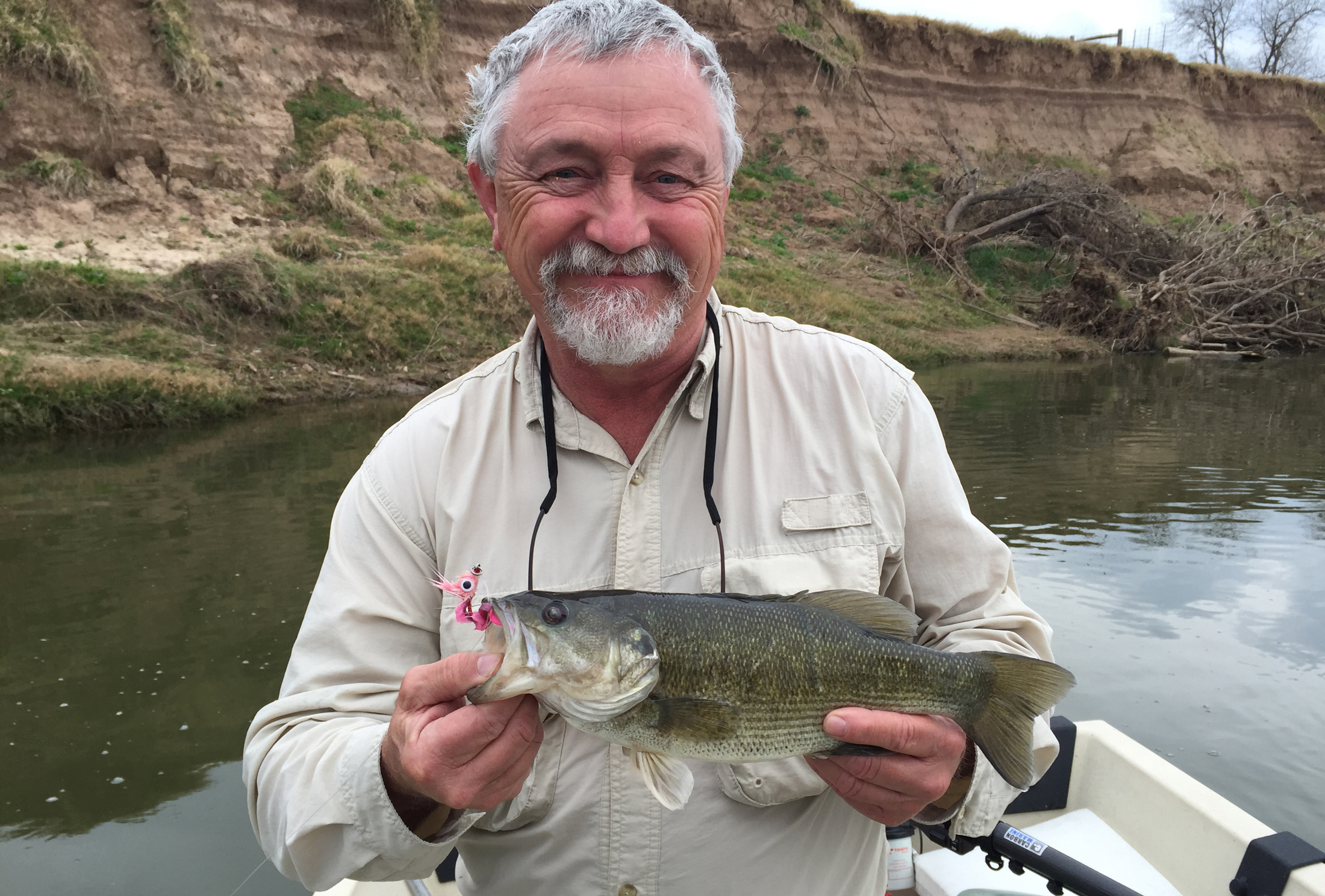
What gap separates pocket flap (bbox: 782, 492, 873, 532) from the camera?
2.17 metres

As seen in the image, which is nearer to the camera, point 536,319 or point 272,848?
point 272,848

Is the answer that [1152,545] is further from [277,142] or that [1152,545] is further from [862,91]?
[862,91]

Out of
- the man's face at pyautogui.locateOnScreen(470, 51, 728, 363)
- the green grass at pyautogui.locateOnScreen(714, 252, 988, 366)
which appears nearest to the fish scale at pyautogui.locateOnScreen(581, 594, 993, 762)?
the man's face at pyautogui.locateOnScreen(470, 51, 728, 363)

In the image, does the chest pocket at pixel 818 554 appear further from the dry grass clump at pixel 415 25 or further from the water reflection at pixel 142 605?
the dry grass clump at pixel 415 25

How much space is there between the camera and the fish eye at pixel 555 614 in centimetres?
173

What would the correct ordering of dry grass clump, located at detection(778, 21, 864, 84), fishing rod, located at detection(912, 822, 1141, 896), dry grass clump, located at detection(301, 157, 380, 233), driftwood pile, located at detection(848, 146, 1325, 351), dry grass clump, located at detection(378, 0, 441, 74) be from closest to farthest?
1. fishing rod, located at detection(912, 822, 1141, 896)
2. dry grass clump, located at detection(301, 157, 380, 233)
3. driftwood pile, located at detection(848, 146, 1325, 351)
4. dry grass clump, located at detection(378, 0, 441, 74)
5. dry grass clump, located at detection(778, 21, 864, 84)

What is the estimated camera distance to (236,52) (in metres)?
24.6

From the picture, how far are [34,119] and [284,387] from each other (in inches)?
365

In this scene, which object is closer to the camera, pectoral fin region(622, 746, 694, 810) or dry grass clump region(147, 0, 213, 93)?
pectoral fin region(622, 746, 694, 810)

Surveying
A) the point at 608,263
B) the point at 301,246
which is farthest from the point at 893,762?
the point at 301,246

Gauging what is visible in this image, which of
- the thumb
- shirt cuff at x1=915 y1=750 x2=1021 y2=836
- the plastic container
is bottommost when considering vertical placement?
the plastic container

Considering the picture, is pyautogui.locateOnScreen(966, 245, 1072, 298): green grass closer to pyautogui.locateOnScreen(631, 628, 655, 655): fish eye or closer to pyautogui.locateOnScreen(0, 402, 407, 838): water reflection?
pyautogui.locateOnScreen(0, 402, 407, 838): water reflection

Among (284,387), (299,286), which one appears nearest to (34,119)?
(299,286)

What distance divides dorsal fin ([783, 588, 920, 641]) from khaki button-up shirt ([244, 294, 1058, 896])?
17 centimetres
